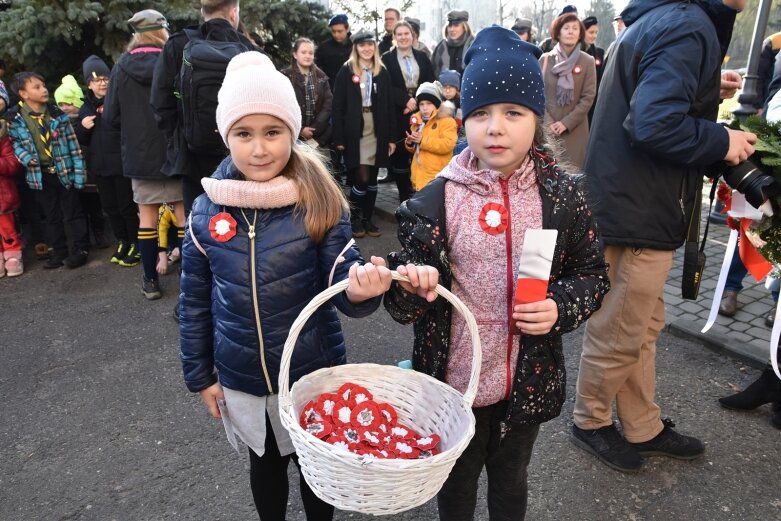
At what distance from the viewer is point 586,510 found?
2.54 metres

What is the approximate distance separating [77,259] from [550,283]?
5.23m

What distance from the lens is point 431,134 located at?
5844 mm

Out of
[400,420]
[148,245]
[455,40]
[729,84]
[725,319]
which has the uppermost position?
[455,40]

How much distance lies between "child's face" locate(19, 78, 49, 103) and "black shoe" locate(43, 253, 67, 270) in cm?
147

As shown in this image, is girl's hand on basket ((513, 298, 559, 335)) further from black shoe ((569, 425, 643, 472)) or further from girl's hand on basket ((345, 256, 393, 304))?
black shoe ((569, 425, 643, 472))

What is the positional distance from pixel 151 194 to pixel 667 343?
410 cm

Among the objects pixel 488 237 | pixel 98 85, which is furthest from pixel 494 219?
pixel 98 85

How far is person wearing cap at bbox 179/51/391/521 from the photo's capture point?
1842mm

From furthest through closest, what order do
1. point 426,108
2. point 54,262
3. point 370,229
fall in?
point 370,229 → point 426,108 → point 54,262

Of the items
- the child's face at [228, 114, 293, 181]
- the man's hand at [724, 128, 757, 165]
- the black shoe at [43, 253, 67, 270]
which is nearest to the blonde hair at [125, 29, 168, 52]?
the black shoe at [43, 253, 67, 270]

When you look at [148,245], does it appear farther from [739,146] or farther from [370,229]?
[739,146]

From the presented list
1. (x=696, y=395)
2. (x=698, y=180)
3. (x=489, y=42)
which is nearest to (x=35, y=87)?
(x=489, y=42)

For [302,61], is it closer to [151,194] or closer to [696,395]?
[151,194]

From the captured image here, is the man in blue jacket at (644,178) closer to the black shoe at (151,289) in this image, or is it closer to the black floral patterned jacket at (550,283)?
the black floral patterned jacket at (550,283)
